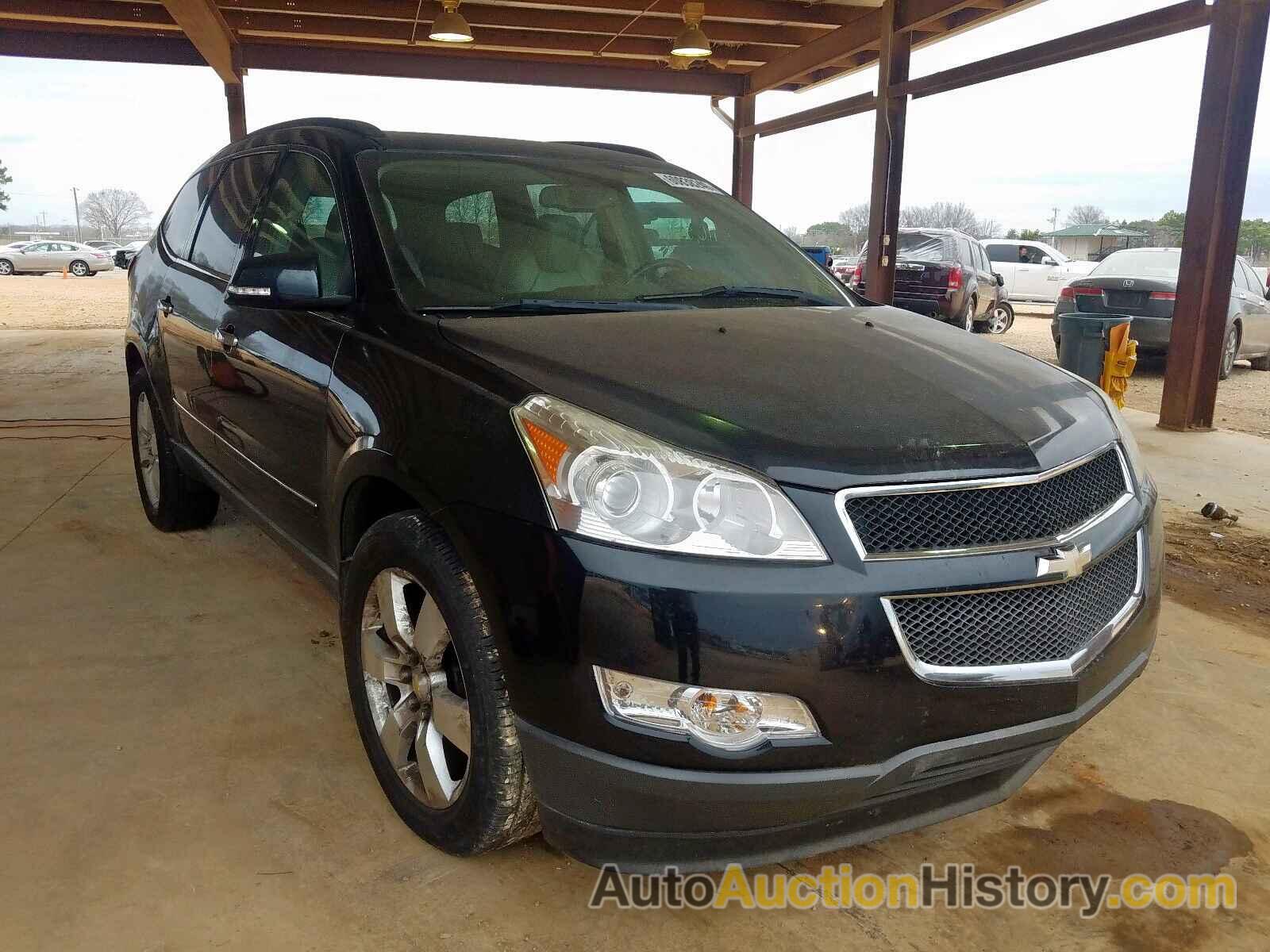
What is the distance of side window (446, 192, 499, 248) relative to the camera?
8.42 feet

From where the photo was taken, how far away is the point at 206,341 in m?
3.19

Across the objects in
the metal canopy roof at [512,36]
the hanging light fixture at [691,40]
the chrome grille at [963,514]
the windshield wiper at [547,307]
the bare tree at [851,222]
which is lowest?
the chrome grille at [963,514]

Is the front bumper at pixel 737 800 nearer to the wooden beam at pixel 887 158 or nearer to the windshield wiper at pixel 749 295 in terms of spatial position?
the windshield wiper at pixel 749 295

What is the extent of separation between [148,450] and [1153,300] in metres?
9.18

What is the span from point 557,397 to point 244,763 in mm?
1344

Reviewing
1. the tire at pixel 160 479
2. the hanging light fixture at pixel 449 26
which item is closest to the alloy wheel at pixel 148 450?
the tire at pixel 160 479

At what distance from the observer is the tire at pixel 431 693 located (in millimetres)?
1784

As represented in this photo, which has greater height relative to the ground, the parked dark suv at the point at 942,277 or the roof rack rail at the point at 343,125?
the roof rack rail at the point at 343,125

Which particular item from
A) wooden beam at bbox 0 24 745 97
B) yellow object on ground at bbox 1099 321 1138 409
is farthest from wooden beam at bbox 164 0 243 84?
yellow object on ground at bbox 1099 321 1138 409

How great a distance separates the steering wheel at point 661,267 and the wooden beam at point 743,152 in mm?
11087

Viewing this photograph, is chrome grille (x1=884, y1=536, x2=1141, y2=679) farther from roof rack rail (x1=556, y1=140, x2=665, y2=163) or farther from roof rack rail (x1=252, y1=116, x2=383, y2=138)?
roof rack rail (x1=556, y1=140, x2=665, y2=163)

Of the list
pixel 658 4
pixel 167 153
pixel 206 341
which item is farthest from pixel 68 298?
pixel 167 153

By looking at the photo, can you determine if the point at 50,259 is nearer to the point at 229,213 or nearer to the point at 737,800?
the point at 229,213

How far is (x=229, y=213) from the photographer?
3.37 metres
